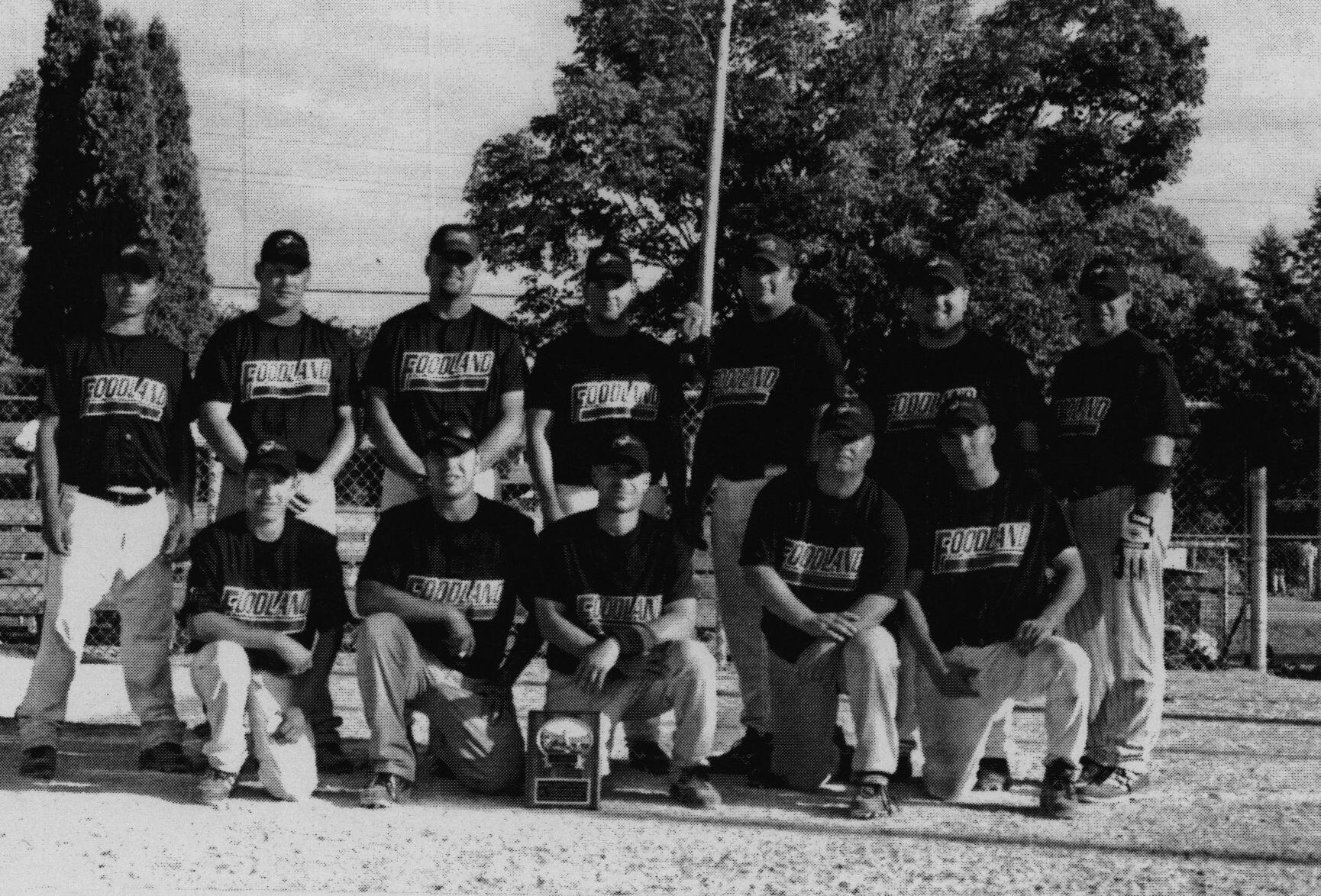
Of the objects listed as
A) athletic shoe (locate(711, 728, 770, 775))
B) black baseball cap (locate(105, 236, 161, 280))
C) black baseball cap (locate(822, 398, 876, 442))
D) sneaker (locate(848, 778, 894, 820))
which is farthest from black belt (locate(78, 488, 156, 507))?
sneaker (locate(848, 778, 894, 820))

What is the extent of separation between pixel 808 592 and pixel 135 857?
97.7 inches

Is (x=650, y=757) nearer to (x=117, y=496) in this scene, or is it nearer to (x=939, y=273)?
(x=939, y=273)

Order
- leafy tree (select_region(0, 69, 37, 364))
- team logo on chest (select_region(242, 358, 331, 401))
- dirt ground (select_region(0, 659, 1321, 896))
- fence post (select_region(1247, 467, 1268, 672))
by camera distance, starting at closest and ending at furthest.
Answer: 1. dirt ground (select_region(0, 659, 1321, 896))
2. team logo on chest (select_region(242, 358, 331, 401))
3. fence post (select_region(1247, 467, 1268, 672))
4. leafy tree (select_region(0, 69, 37, 364))

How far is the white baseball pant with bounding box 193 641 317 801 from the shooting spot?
513 cm

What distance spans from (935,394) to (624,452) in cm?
131

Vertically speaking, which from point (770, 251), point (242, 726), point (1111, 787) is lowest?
point (1111, 787)

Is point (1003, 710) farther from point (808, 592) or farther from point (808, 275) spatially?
point (808, 275)

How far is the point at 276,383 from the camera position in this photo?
5809mm

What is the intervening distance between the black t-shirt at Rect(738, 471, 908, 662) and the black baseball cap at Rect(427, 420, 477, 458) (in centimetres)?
110

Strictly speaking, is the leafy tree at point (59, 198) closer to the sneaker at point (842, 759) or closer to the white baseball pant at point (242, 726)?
the white baseball pant at point (242, 726)

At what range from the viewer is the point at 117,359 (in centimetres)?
580

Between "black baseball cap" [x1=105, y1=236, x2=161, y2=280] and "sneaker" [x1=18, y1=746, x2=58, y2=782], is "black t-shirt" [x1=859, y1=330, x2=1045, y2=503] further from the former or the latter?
"sneaker" [x1=18, y1=746, x2=58, y2=782]

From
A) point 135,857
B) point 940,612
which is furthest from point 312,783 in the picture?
point 940,612

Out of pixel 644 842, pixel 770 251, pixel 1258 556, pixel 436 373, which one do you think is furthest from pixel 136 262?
pixel 1258 556
